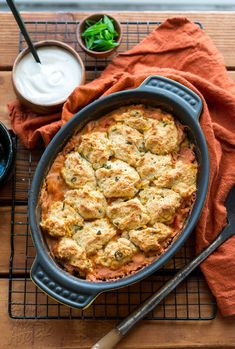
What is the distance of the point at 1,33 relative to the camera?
2.15 meters

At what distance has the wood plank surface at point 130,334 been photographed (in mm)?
1886

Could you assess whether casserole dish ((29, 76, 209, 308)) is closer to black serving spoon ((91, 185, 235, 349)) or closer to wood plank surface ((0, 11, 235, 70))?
black serving spoon ((91, 185, 235, 349))

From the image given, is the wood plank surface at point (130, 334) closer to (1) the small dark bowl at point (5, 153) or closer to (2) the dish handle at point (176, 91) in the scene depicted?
(1) the small dark bowl at point (5, 153)

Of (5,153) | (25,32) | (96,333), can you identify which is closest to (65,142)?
(5,153)

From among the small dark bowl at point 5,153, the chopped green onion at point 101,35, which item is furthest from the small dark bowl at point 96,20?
the small dark bowl at point 5,153

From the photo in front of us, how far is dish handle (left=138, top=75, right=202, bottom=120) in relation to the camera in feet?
5.94

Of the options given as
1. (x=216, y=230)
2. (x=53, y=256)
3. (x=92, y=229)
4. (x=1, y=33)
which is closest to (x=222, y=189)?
(x=216, y=230)

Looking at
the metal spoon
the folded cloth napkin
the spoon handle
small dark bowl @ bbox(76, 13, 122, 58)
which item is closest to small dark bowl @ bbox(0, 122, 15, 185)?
the folded cloth napkin

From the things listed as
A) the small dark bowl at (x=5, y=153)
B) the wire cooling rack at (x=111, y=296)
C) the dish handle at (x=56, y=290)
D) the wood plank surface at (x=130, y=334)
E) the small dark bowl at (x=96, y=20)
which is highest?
the small dark bowl at (x=96, y=20)

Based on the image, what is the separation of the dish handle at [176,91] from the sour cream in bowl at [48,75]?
273mm

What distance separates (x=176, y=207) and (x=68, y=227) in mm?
344

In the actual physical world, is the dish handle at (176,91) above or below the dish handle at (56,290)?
above

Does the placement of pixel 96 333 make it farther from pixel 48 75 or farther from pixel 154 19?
pixel 154 19

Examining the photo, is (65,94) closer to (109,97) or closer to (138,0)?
(109,97)
